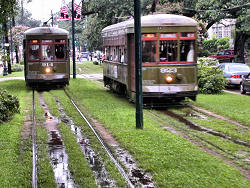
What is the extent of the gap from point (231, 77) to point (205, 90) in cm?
378

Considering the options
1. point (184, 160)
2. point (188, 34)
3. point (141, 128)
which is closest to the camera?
point (184, 160)

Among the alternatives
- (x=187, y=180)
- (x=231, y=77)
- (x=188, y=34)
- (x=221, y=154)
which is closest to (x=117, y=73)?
(x=188, y=34)

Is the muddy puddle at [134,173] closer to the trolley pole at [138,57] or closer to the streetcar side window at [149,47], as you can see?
the trolley pole at [138,57]

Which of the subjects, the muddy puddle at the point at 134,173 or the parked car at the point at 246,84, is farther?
the parked car at the point at 246,84

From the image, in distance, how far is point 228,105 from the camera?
58.5 ft

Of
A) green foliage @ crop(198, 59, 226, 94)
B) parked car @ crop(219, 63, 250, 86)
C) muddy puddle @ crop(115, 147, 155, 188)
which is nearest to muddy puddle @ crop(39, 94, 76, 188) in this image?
muddy puddle @ crop(115, 147, 155, 188)

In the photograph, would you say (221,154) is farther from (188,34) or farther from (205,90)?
(205,90)

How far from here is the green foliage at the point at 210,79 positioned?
22.5 metres

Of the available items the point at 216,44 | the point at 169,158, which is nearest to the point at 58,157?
the point at 169,158

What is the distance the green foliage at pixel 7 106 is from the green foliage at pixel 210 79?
10471mm

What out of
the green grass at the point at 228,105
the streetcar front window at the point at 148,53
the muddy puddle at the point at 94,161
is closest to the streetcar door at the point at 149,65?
the streetcar front window at the point at 148,53

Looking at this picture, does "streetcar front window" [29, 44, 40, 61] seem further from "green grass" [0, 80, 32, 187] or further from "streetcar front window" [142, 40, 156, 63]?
"green grass" [0, 80, 32, 187]

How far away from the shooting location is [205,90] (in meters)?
22.6

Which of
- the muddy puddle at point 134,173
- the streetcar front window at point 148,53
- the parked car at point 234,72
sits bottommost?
the muddy puddle at point 134,173
